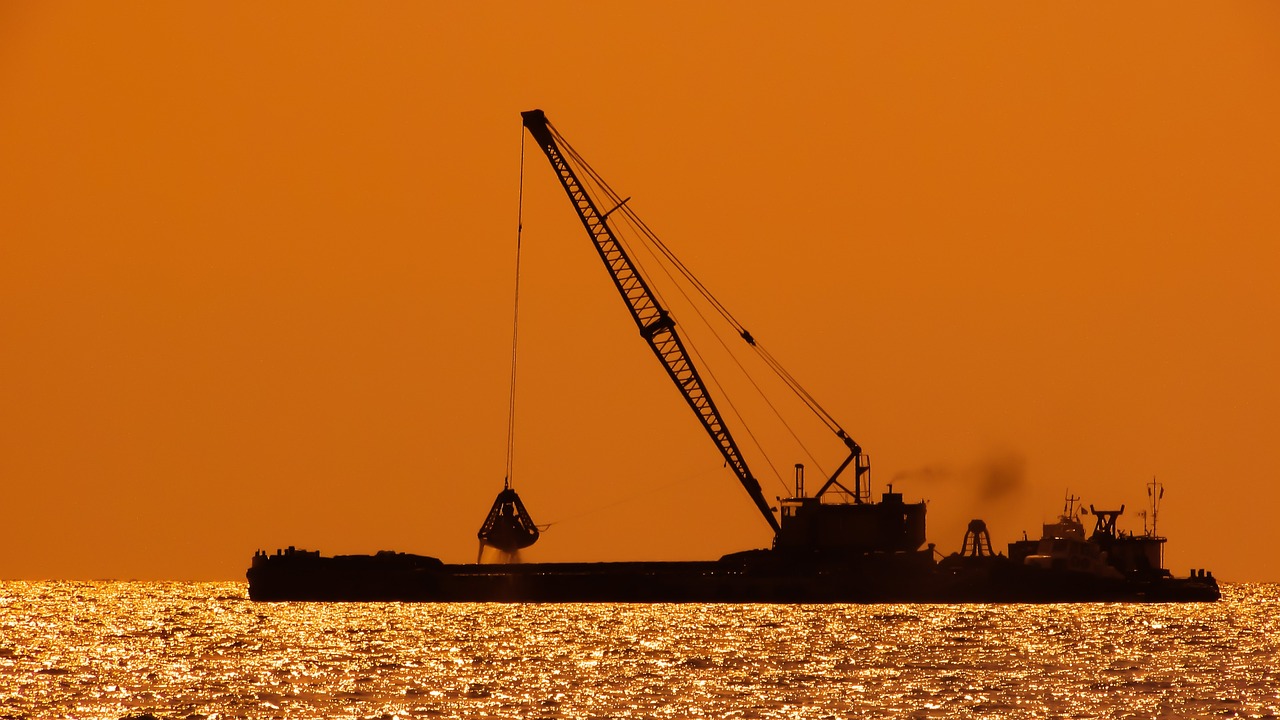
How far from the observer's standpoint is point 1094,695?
67.4 metres

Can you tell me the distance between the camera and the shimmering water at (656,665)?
64688 millimetres

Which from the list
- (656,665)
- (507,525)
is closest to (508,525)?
(507,525)

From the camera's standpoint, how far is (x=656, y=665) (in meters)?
79.3

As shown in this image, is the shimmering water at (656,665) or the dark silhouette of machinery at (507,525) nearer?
the shimmering water at (656,665)

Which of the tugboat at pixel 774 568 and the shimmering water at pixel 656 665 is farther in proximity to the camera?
the tugboat at pixel 774 568

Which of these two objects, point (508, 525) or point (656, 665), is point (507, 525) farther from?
point (656, 665)

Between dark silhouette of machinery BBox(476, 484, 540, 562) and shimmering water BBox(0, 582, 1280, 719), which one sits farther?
dark silhouette of machinery BBox(476, 484, 540, 562)

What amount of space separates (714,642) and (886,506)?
3760 centimetres

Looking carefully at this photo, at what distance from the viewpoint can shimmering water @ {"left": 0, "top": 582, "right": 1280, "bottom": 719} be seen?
64.7 meters

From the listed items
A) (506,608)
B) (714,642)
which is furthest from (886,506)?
(714,642)

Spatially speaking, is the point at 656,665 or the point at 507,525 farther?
the point at 507,525

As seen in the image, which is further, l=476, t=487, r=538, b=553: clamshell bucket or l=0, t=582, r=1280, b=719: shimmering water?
l=476, t=487, r=538, b=553: clamshell bucket

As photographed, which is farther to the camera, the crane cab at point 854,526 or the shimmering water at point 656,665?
the crane cab at point 854,526

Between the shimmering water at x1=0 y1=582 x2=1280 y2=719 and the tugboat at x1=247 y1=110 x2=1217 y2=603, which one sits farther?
the tugboat at x1=247 y1=110 x2=1217 y2=603
